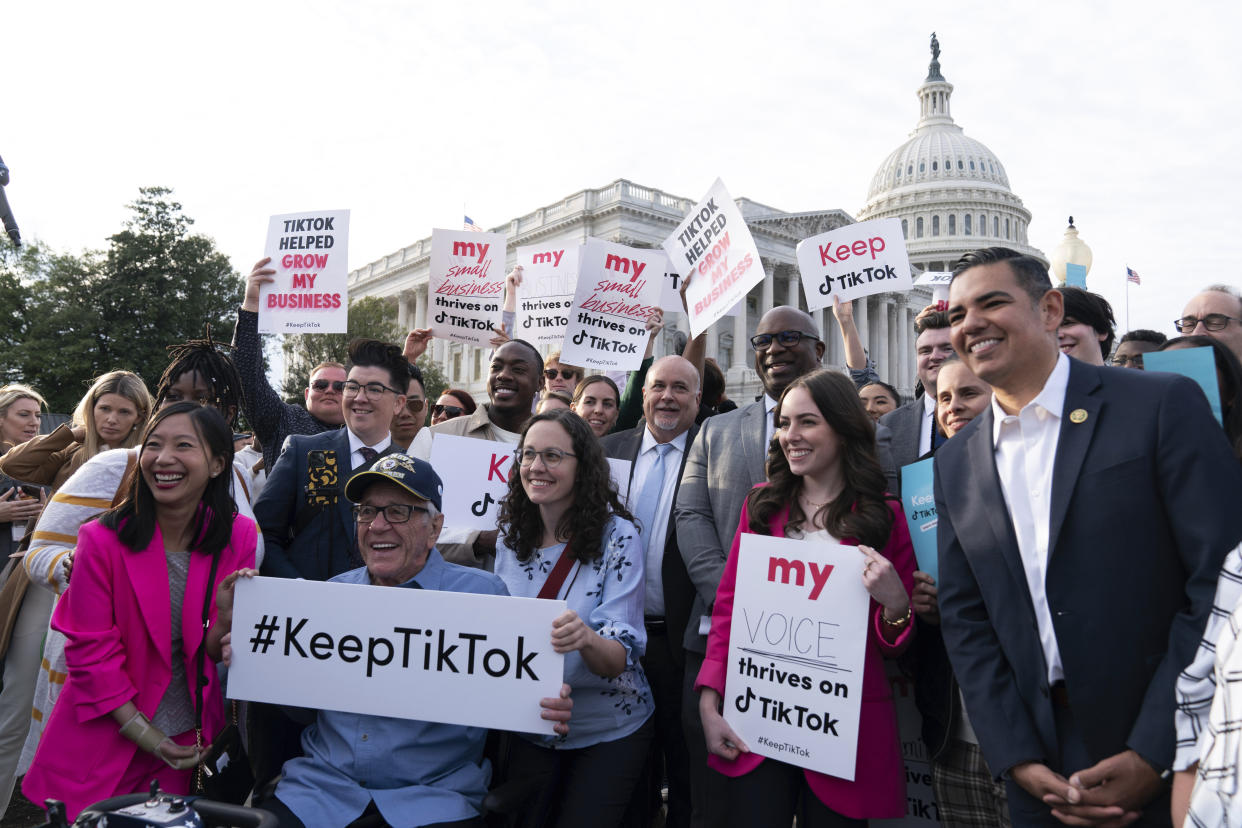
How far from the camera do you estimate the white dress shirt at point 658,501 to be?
14.8 feet

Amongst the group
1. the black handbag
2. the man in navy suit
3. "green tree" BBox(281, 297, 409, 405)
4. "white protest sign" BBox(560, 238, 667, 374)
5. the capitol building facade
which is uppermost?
the capitol building facade

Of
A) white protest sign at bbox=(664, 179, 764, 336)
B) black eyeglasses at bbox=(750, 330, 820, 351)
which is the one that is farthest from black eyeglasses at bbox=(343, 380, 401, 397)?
white protest sign at bbox=(664, 179, 764, 336)

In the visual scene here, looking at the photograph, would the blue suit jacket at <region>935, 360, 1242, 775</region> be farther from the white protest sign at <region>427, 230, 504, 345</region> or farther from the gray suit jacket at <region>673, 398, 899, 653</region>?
the white protest sign at <region>427, 230, 504, 345</region>

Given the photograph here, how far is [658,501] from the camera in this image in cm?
487

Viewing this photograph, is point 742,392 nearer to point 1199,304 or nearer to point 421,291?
point 421,291

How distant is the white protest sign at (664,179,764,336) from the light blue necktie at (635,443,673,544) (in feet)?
4.88

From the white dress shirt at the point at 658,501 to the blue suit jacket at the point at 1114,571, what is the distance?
185cm

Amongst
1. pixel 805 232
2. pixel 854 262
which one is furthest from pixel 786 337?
pixel 805 232

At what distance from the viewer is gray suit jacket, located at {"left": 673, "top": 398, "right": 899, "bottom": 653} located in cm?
411

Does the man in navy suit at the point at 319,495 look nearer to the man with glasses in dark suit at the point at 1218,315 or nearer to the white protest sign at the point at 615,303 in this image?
the white protest sign at the point at 615,303

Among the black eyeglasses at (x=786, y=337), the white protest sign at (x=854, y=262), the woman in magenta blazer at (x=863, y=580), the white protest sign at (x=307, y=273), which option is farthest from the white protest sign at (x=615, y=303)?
the woman in magenta blazer at (x=863, y=580)

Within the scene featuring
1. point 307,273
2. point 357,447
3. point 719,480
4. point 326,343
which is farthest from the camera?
point 326,343

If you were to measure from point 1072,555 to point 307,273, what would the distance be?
246 inches

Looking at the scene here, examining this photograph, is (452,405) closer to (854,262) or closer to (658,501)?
(854,262)
